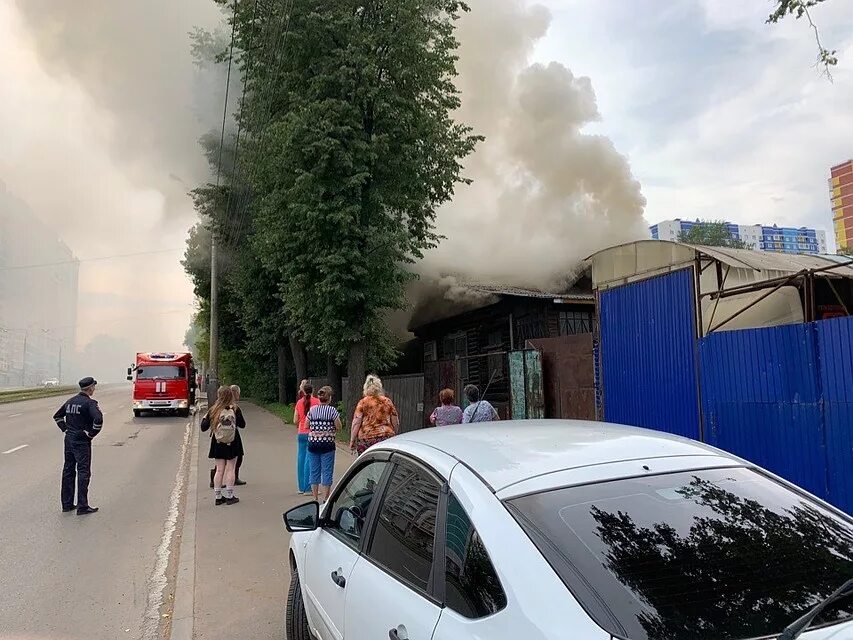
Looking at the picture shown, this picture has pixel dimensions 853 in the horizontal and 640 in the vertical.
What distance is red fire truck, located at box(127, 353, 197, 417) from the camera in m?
22.3

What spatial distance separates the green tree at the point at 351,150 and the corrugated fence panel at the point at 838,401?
823 centimetres

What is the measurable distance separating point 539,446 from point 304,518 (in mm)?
1521

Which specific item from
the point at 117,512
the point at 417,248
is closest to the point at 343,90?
the point at 417,248

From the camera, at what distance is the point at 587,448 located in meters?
2.18

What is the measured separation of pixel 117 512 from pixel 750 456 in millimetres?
7230

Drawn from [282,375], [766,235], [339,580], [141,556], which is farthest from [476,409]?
[766,235]

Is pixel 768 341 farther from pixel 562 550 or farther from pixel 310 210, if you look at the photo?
pixel 310 210

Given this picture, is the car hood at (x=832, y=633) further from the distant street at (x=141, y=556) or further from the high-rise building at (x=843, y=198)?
the high-rise building at (x=843, y=198)

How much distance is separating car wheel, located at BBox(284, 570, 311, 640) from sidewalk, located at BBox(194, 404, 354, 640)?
1.86ft

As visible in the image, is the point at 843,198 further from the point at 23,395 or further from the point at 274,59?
the point at 23,395

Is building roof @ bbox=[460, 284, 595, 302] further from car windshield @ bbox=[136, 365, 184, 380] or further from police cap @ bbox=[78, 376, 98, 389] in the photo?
car windshield @ bbox=[136, 365, 184, 380]

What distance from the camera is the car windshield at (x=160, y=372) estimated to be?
22.6 meters

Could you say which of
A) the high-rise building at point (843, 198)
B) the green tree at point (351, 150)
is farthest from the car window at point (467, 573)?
the high-rise building at point (843, 198)

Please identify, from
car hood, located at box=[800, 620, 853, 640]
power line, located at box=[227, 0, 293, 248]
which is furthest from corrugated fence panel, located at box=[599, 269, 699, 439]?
power line, located at box=[227, 0, 293, 248]
